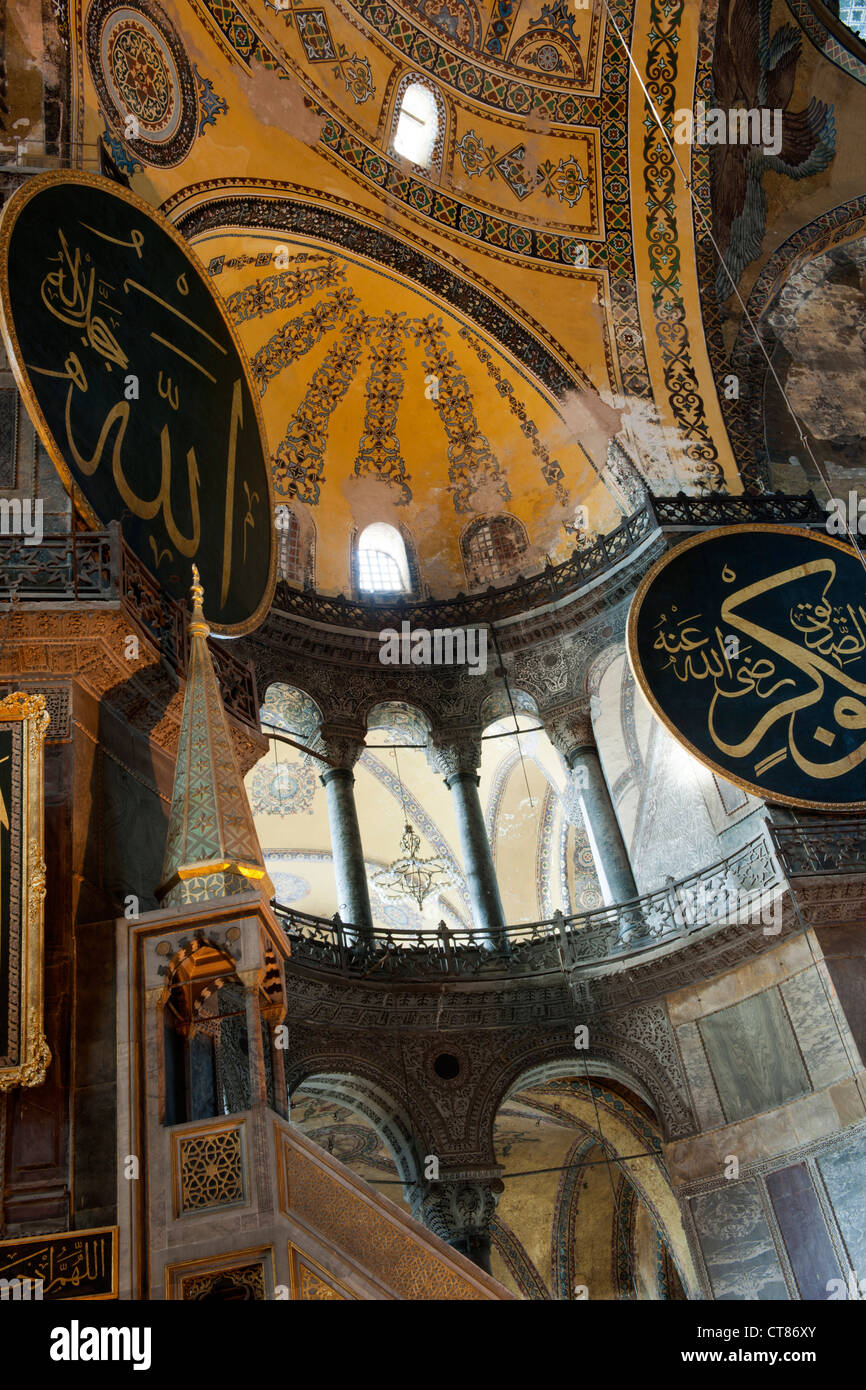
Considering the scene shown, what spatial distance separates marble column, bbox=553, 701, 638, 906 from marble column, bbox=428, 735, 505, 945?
0.82 m

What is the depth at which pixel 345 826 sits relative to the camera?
1116 cm

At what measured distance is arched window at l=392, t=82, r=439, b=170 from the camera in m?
12.2

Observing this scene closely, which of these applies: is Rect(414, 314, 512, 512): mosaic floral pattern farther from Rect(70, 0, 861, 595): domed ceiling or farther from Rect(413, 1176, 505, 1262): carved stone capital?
Rect(413, 1176, 505, 1262): carved stone capital

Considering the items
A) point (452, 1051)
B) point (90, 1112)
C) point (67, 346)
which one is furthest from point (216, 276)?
point (90, 1112)

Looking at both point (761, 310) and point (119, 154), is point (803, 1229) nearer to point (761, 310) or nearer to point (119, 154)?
point (119, 154)

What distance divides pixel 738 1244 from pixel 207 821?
522 centimetres

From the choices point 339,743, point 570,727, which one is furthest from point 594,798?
point 339,743

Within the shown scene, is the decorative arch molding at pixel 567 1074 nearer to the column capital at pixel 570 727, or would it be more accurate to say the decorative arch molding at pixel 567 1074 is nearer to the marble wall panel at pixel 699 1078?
the marble wall panel at pixel 699 1078

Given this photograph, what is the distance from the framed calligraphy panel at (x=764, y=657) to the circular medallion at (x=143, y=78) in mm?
5150

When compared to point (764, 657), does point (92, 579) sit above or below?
below

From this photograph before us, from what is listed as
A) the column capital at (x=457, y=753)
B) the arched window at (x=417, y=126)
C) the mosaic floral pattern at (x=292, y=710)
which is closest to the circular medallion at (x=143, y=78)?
the arched window at (x=417, y=126)

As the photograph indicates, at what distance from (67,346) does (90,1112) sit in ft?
12.9

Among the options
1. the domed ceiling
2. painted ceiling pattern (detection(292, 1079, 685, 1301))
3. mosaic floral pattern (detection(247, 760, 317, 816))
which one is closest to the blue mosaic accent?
the domed ceiling
